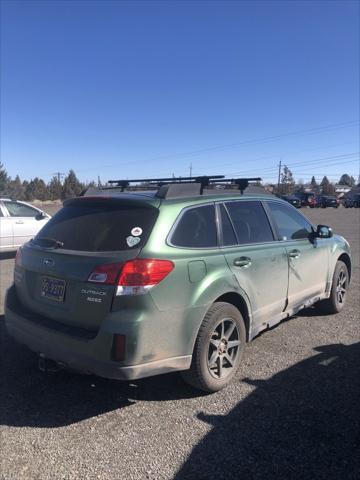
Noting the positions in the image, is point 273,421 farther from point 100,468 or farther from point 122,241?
Result: point 122,241

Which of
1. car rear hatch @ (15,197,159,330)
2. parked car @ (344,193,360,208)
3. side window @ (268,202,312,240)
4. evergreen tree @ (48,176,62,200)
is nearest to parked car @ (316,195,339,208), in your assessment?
parked car @ (344,193,360,208)

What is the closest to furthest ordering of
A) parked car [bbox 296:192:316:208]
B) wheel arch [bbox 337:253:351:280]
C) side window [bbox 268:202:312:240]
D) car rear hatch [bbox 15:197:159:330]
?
car rear hatch [bbox 15:197:159:330] → side window [bbox 268:202:312:240] → wheel arch [bbox 337:253:351:280] → parked car [bbox 296:192:316:208]

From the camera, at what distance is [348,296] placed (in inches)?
268

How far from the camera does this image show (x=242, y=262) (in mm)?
3875

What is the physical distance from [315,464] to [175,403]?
1189mm

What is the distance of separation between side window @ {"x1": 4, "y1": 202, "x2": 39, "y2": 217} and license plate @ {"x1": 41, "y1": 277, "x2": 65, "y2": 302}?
26.6ft

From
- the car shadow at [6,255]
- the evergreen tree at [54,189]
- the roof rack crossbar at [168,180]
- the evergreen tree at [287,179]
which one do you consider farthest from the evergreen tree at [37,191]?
the roof rack crossbar at [168,180]

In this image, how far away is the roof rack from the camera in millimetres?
3590

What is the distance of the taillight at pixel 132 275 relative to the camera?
9.84ft

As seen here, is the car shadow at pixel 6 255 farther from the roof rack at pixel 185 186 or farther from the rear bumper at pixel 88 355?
the rear bumper at pixel 88 355

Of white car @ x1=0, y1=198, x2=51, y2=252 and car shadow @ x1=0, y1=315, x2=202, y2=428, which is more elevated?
white car @ x1=0, y1=198, x2=51, y2=252

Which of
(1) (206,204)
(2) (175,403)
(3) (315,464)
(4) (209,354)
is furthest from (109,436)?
(1) (206,204)

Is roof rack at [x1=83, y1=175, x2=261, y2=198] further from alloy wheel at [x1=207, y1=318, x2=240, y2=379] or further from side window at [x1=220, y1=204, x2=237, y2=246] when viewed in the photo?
alloy wheel at [x1=207, y1=318, x2=240, y2=379]

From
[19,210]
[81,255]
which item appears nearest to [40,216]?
[19,210]
